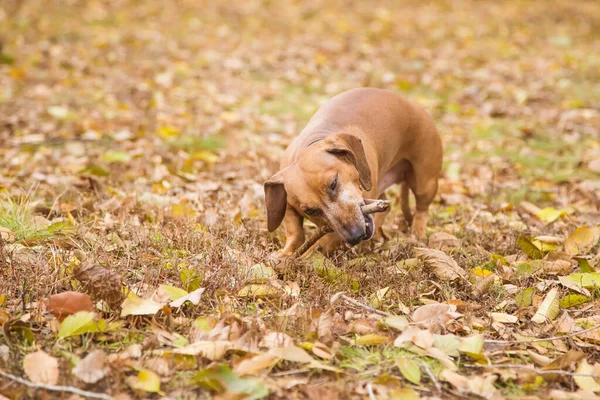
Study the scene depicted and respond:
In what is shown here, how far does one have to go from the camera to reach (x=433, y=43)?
11.0m

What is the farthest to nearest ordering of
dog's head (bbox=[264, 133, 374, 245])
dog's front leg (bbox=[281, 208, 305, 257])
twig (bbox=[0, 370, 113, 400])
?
dog's front leg (bbox=[281, 208, 305, 257]), dog's head (bbox=[264, 133, 374, 245]), twig (bbox=[0, 370, 113, 400])

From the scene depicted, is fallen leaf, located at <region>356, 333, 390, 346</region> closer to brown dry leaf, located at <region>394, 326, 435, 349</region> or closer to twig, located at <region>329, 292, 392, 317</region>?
brown dry leaf, located at <region>394, 326, 435, 349</region>

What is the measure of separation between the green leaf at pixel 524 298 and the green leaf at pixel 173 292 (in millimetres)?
1584

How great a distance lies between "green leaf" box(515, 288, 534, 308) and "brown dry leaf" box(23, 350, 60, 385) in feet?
6.86

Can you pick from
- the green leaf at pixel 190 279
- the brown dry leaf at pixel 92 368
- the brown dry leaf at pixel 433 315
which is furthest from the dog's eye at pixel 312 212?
the brown dry leaf at pixel 92 368

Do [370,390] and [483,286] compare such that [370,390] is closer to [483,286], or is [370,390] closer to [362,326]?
[362,326]

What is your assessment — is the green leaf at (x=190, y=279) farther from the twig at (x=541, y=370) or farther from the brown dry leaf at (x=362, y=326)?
the twig at (x=541, y=370)

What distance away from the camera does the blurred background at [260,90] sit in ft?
17.1

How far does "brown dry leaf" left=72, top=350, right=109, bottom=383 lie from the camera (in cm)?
230

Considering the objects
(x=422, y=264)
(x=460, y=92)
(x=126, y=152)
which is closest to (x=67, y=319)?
(x=422, y=264)

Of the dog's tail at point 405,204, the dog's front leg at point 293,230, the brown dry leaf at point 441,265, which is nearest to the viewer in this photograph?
the brown dry leaf at point 441,265

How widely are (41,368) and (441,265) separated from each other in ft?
6.42

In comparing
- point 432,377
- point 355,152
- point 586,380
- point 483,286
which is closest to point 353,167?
point 355,152

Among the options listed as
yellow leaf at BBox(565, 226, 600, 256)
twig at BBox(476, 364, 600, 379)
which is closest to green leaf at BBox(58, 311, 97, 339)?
twig at BBox(476, 364, 600, 379)
